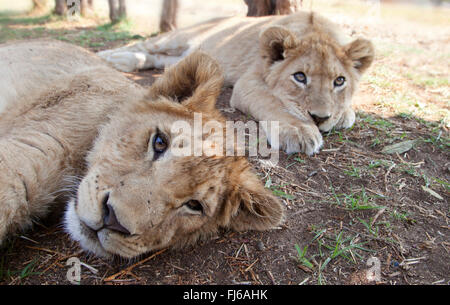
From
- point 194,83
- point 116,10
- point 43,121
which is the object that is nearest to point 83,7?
point 116,10

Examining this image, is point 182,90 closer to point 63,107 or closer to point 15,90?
point 63,107

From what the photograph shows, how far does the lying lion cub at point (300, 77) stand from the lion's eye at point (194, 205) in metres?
1.58

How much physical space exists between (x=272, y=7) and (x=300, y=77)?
13.1ft

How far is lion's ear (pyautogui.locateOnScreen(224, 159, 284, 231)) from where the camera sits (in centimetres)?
226

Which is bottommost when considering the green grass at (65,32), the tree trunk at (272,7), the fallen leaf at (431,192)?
the fallen leaf at (431,192)

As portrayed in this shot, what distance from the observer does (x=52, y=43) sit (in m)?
3.78

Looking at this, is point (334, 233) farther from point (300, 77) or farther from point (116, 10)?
point (116, 10)

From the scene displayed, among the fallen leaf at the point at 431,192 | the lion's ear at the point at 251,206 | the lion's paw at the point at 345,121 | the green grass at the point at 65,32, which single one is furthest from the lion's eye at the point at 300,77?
the green grass at the point at 65,32

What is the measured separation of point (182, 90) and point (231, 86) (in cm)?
305

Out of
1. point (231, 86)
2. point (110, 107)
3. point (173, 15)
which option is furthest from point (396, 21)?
point (110, 107)

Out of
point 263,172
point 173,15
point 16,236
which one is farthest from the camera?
point 173,15

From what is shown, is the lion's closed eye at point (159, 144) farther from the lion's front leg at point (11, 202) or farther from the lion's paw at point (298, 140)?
the lion's paw at point (298, 140)

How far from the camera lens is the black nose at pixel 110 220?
169 centimetres

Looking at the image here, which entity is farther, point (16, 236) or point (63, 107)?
point (63, 107)
